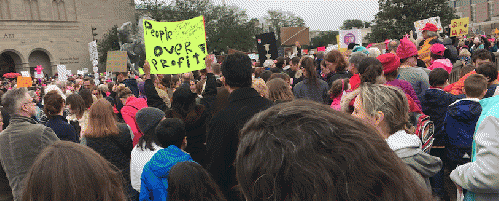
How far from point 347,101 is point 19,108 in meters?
3.09

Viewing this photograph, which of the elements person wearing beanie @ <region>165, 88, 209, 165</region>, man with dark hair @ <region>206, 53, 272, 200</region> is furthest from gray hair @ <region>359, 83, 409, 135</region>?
person wearing beanie @ <region>165, 88, 209, 165</region>

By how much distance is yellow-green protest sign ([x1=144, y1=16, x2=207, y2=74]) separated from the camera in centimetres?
645

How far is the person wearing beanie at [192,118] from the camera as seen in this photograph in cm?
416

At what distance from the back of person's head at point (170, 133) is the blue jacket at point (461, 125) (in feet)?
9.47

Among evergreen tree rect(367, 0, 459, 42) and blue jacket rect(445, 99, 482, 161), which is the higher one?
evergreen tree rect(367, 0, 459, 42)

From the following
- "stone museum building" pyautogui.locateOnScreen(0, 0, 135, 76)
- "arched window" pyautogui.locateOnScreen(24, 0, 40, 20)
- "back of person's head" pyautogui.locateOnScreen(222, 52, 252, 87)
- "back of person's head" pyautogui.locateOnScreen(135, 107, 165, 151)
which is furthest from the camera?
"arched window" pyautogui.locateOnScreen(24, 0, 40, 20)

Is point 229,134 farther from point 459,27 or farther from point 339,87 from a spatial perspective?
point 459,27

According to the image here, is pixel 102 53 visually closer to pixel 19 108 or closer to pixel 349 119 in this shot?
pixel 19 108

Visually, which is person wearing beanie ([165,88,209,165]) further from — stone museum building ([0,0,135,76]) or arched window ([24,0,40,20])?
arched window ([24,0,40,20])

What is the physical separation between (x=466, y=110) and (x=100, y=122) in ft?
13.1

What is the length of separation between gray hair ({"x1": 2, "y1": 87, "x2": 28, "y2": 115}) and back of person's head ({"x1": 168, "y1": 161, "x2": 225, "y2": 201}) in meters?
2.04

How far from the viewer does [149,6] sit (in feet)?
156

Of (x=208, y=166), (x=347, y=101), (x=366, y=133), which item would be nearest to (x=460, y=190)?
(x=347, y=101)

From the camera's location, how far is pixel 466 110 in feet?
12.0
